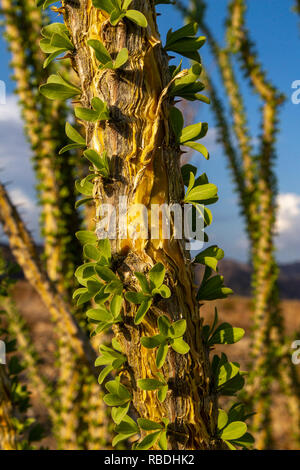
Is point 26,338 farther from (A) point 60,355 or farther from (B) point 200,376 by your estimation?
(B) point 200,376

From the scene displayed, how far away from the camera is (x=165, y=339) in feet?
1.75

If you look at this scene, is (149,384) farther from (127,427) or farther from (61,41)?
(61,41)

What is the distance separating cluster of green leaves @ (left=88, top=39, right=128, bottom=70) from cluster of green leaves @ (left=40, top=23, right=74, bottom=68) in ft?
0.23

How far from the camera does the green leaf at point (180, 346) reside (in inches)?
20.6

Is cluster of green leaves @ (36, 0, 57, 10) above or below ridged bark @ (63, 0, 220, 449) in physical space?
above

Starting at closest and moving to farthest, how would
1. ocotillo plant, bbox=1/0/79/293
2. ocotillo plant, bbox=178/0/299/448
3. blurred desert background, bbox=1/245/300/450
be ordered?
ocotillo plant, bbox=1/0/79/293 < ocotillo plant, bbox=178/0/299/448 < blurred desert background, bbox=1/245/300/450

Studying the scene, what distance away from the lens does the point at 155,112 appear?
0.55m

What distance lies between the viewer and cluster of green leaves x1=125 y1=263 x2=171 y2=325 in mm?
516

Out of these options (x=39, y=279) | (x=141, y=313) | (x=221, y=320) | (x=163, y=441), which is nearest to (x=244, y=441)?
(x=163, y=441)

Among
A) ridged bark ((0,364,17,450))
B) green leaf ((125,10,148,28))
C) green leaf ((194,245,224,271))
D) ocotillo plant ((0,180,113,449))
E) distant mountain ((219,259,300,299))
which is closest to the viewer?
green leaf ((125,10,148,28))

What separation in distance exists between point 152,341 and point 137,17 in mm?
407

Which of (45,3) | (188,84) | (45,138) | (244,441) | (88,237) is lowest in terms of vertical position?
(244,441)

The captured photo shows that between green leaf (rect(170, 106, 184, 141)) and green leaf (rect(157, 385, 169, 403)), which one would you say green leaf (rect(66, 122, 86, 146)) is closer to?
green leaf (rect(170, 106, 184, 141))

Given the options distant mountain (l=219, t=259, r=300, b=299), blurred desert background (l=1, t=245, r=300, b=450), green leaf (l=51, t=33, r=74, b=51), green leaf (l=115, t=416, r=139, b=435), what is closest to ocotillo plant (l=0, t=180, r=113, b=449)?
green leaf (l=115, t=416, r=139, b=435)
